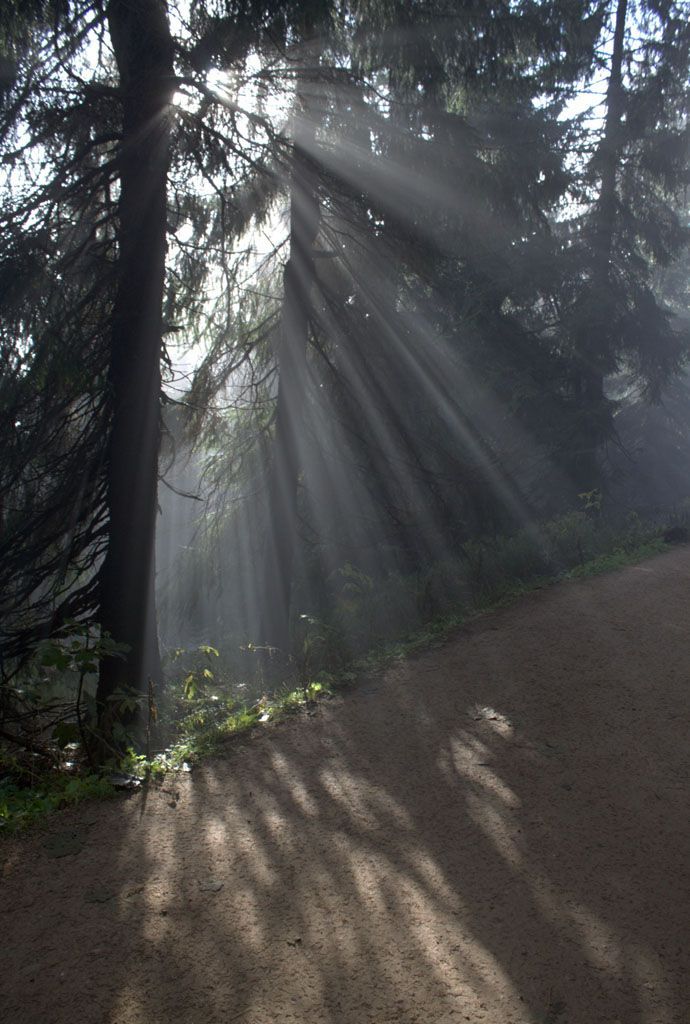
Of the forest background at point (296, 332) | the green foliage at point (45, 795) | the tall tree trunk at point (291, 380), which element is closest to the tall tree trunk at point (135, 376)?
the forest background at point (296, 332)

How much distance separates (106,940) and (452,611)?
5.98m

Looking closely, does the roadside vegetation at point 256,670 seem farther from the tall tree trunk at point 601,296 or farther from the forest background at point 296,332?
the tall tree trunk at point 601,296

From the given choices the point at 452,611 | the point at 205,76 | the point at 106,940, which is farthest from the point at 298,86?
the point at 106,940

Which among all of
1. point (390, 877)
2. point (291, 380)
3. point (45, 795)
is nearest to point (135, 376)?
point (291, 380)

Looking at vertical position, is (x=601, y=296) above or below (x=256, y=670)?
above

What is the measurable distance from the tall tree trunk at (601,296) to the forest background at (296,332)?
0.07 meters

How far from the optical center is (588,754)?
17.1ft

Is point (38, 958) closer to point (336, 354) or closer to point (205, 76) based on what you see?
point (205, 76)

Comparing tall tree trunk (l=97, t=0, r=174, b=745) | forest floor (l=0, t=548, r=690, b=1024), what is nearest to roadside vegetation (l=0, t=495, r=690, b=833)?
forest floor (l=0, t=548, r=690, b=1024)

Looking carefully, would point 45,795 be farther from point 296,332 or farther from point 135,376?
point 296,332

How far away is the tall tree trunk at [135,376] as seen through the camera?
7.20m

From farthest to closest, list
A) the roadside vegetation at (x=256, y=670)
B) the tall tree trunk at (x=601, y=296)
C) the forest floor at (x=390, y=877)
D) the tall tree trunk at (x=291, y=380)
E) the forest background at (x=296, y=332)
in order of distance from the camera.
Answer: the tall tree trunk at (x=601, y=296), the tall tree trunk at (x=291, y=380), the forest background at (x=296, y=332), the roadside vegetation at (x=256, y=670), the forest floor at (x=390, y=877)

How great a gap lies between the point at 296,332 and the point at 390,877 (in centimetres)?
780

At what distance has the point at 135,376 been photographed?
734cm
